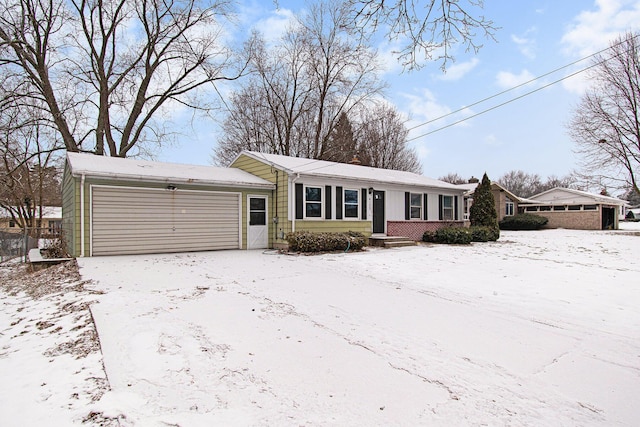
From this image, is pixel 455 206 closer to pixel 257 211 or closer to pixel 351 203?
pixel 351 203

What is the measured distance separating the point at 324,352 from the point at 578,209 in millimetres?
30101

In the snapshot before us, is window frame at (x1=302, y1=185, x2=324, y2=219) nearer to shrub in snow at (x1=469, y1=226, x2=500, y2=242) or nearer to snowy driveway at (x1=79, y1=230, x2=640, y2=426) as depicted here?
snowy driveway at (x1=79, y1=230, x2=640, y2=426)

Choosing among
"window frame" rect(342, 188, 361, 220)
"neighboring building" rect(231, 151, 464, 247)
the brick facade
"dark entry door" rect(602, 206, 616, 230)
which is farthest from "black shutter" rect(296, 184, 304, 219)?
"dark entry door" rect(602, 206, 616, 230)

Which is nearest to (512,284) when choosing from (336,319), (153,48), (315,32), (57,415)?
(336,319)

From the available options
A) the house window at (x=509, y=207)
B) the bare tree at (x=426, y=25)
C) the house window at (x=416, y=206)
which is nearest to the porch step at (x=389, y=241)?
the house window at (x=416, y=206)

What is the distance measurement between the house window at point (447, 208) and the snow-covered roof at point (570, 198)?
14569 mm

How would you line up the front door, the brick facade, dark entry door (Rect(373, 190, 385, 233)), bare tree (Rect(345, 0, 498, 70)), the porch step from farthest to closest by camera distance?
the brick facade < dark entry door (Rect(373, 190, 385, 233)) < the porch step < the front door < bare tree (Rect(345, 0, 498, 70))

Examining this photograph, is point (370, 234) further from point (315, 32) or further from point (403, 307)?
point (315, 32)

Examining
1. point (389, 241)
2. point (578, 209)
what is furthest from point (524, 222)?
point (389, 241)

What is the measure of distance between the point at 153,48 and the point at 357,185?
1619 centimetres

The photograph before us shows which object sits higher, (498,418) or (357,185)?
(357,185)

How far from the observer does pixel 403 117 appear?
102 ft

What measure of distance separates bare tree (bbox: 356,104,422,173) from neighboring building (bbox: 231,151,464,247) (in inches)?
519

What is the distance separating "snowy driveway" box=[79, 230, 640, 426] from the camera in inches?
96.8
